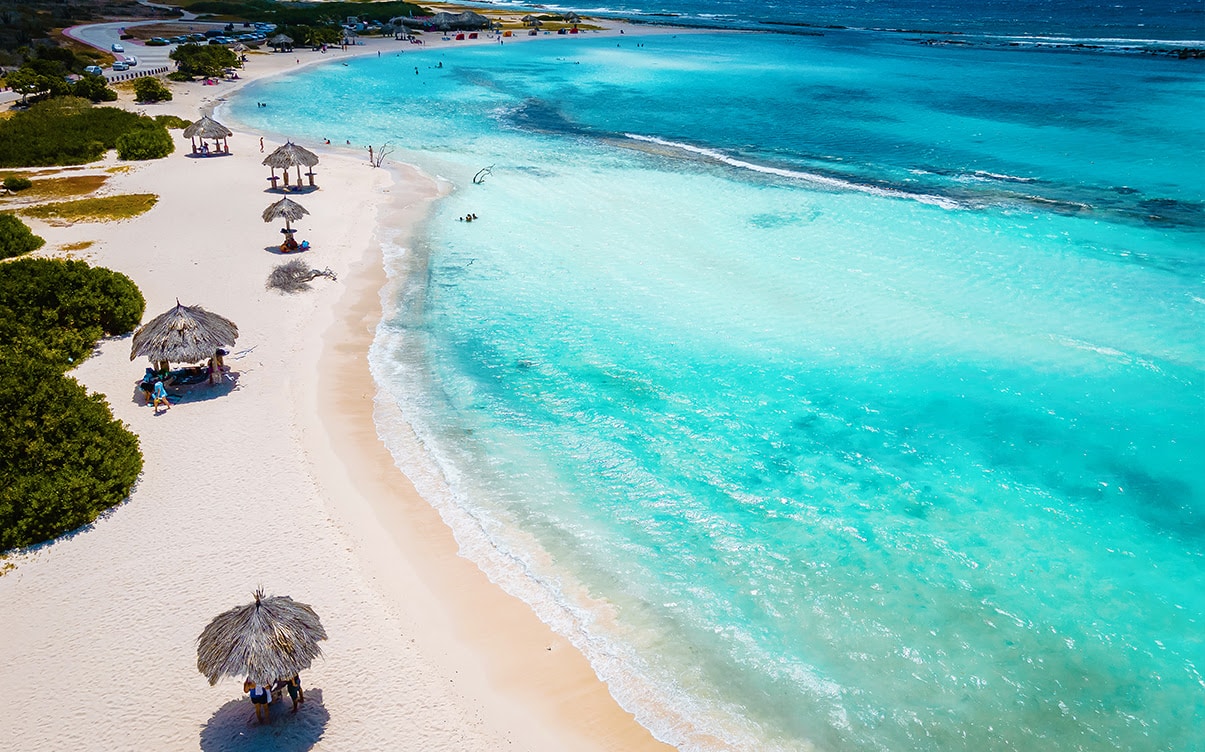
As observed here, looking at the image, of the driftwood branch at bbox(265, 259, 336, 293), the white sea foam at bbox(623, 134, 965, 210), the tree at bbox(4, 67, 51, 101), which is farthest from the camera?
the tree at bbox(4, 67, 51, 101)

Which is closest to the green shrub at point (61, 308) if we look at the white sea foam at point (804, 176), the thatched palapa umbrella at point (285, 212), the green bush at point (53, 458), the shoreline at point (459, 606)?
the green bush at point (53, 458)

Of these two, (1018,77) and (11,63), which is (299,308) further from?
(1018,77)

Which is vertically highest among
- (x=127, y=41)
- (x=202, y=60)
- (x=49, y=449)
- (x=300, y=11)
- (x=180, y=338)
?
(x=300, y=11)

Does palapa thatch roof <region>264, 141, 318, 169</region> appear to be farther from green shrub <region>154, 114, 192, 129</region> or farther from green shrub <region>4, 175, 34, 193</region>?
green shrub <region>154, 114, 192, 129</region>

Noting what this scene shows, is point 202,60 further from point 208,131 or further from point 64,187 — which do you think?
point 64,187

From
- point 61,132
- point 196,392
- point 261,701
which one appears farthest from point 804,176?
point 61,132

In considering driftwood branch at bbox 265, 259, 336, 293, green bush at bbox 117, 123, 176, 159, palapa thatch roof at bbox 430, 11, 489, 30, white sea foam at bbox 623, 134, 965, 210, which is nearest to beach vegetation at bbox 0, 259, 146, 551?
driftwood branch at bbox 265, 259, 336, 293

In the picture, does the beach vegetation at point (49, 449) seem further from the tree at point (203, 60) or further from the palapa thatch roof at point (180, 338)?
the tree at point (203, 60)
